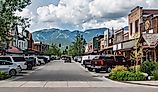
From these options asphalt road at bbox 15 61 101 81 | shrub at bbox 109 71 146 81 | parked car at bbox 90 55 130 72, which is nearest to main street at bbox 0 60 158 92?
asphalt road at bbox 15 61 101 81

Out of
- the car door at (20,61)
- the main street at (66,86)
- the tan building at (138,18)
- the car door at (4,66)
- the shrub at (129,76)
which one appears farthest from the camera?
the tan building at (138,18)

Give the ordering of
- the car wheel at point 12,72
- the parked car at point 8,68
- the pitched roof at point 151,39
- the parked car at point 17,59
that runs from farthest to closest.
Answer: the parked car at point 17,59 → the pitched roof at point 151,39 → the car wheel at point 12,72 → the parked car at point 8,68

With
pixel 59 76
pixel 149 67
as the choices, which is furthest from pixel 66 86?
pixel 149 67

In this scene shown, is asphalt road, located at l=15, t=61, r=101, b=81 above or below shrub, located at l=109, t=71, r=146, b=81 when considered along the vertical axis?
below

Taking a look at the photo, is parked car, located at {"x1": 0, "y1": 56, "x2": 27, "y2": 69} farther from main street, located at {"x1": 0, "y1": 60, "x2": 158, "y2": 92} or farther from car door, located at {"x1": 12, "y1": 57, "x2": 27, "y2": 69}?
main street, located at {"x1": 0, "y1": 60, "x2": 158, "y2": 92}

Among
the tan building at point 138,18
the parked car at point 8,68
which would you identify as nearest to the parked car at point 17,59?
the parked car at point 8,68

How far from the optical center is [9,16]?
28.8 meters

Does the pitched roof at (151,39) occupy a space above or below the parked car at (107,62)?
above

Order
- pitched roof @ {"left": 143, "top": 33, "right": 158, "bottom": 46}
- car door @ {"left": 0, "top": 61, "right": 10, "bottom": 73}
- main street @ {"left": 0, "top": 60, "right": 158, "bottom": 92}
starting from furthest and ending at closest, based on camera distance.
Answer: pitched roof @ {"left": 143, "top": 33, "right": 158, "bottom": 46}
car door @ {"left": 0, "top": 61, "right": 10, "bottom": 73}
main street @ {"left": 0, "top": 60, "right": 158, "bottom": 92}

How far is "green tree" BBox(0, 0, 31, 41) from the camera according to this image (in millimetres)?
28578

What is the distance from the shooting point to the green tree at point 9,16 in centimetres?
2858

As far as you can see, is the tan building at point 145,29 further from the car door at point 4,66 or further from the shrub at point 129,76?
the car door at point 4,66

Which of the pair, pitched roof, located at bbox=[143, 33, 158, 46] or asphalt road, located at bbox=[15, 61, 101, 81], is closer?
asphalt road, located at bbox=[15, 61, 101, 81]

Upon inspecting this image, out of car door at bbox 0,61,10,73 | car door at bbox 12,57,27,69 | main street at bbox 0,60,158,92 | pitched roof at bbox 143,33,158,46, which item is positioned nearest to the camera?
main street at bbox 0,60,158,92
